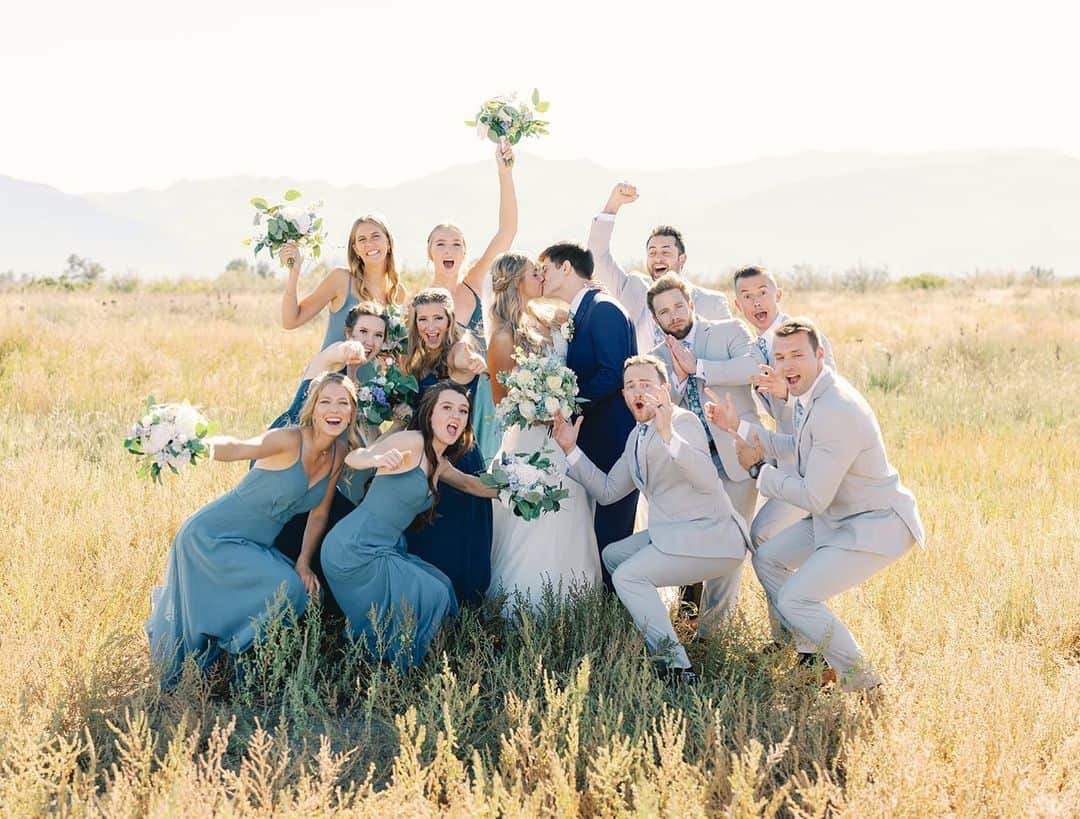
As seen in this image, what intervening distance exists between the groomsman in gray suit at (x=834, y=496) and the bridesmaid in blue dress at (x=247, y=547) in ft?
8.02

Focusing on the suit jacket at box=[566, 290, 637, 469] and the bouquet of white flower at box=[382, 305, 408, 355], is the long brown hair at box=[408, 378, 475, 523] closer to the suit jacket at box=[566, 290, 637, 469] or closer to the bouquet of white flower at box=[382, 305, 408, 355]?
the bouquet of white flower at box=[382, 305, 408, 355]

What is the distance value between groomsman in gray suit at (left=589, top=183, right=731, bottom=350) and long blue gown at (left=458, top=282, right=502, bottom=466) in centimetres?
96

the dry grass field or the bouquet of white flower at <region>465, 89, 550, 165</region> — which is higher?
the bouquet of white flower at <region>465, 89, 550, 165</region>

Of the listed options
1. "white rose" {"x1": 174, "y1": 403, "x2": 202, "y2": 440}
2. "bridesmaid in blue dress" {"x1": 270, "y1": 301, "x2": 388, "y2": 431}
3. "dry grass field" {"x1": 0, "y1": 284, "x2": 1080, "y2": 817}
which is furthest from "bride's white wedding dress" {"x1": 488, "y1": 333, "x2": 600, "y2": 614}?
"white rose" {"x1": 174, "y1": 403, "x2": 202, "y2": 440}

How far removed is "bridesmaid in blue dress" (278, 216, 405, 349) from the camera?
7.21 meters

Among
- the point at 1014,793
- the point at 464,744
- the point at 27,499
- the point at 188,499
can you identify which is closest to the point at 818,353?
the point at 1014,793

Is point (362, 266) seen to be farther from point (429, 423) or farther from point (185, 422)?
point (185, 422)

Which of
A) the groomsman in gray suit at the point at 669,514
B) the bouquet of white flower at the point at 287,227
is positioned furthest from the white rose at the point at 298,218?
the groomsman in gray suit at the point at 669,514

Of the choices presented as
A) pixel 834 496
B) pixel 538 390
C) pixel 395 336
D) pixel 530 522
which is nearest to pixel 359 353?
pixel 395 336

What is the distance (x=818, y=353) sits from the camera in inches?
215

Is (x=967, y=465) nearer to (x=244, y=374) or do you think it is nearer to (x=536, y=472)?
(x=536, y=472)

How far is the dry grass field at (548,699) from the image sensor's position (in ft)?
14.0

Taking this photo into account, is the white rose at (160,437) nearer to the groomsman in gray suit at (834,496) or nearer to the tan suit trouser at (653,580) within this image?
the tan suit trouser at (653,580)

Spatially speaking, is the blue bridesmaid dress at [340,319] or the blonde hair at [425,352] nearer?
the blonde hair at [425,352]
